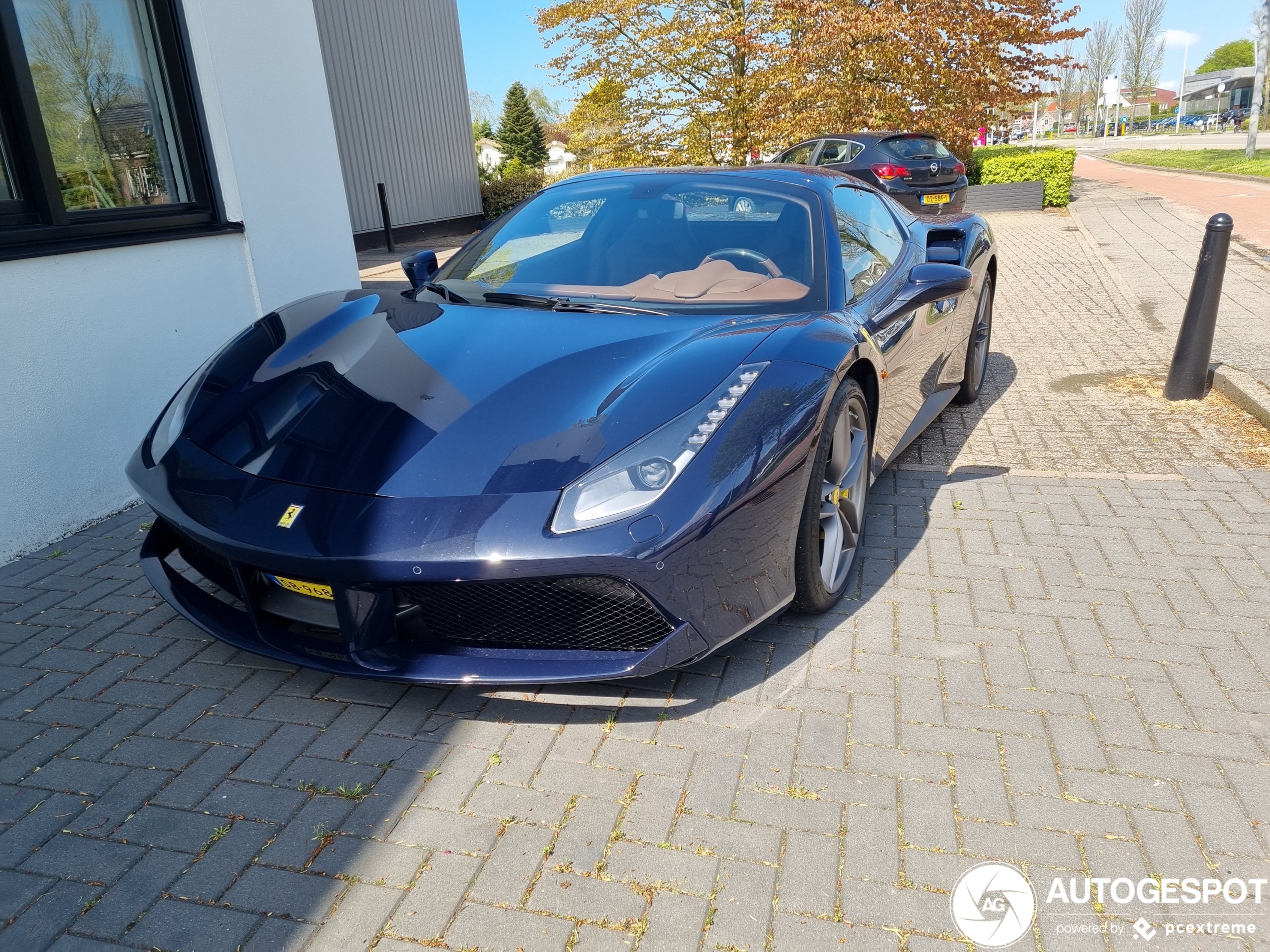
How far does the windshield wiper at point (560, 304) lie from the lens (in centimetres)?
302

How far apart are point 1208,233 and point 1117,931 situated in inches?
185

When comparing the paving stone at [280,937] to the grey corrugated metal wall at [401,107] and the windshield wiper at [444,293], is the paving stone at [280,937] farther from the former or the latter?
the grey corrugated metal wall at [401,107]

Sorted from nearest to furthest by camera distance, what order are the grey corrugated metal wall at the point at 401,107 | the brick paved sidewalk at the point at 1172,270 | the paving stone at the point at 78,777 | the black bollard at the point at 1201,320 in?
the paving stone at the point at 78,777 → the black bollard at the point at 1201,320 → the brick paved sidewalk at the point at 1172,270 → the grey corrugated metal wall at the point at 401,107

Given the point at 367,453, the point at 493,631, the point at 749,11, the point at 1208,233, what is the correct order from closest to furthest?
the point at 493,631 → the point at 367,453 → the point at 1208,233 → the point at 749,11

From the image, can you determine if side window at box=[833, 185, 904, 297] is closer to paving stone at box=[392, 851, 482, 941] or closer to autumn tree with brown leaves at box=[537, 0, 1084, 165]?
paving stone at box=[392, 851, 482, 941]

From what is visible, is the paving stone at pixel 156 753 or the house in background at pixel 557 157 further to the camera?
the house in background at pixel 557 157

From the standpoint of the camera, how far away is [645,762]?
229 cm

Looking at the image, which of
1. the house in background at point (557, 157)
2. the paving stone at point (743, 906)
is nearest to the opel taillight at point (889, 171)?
the paving stone at point (743, 906)

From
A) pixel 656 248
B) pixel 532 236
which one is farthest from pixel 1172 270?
pixel 532 236

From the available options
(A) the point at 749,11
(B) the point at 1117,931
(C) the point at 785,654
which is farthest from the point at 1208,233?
(A) the point at 749,11

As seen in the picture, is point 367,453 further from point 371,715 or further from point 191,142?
point 191,142

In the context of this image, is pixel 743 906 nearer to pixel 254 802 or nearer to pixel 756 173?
pixel 254 802

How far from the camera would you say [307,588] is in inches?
90.7

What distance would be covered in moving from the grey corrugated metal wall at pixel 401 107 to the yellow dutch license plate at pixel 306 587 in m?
13.5
